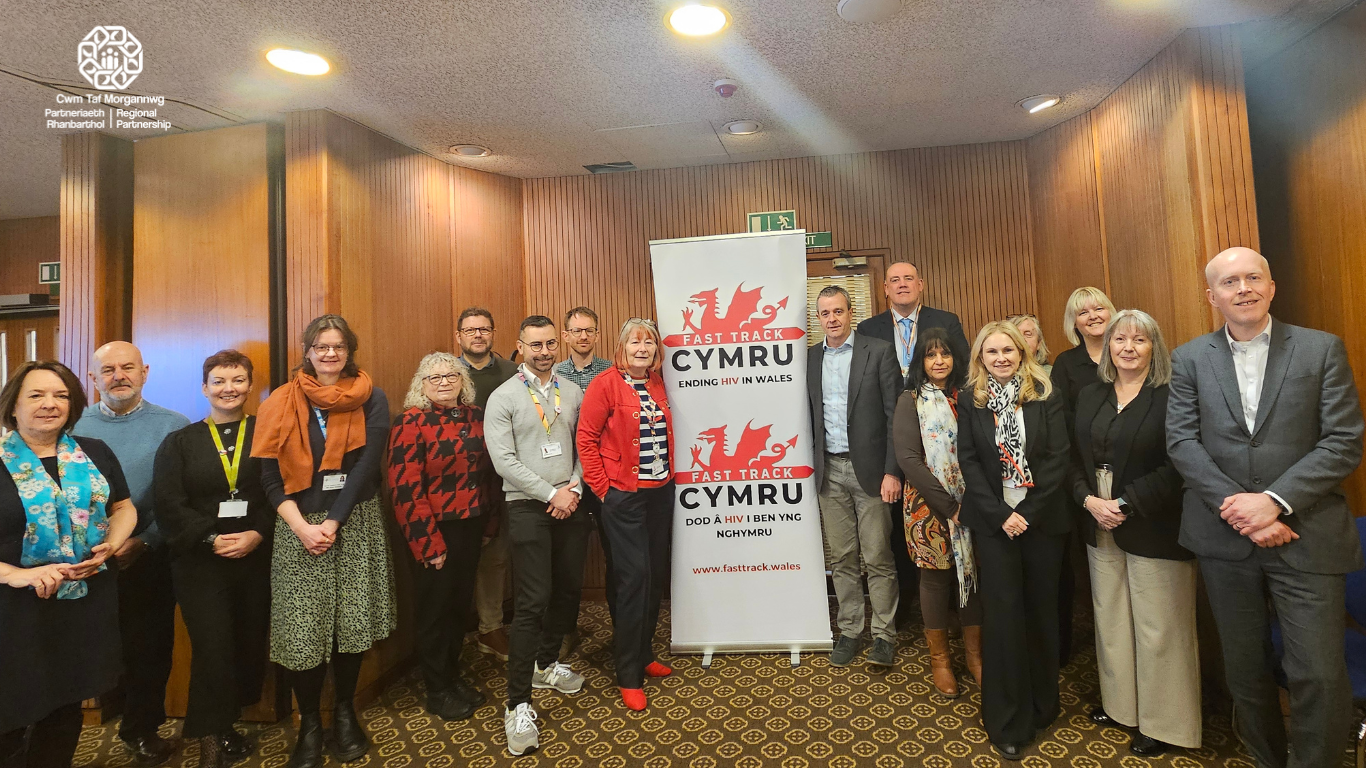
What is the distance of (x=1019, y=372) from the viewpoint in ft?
8.87

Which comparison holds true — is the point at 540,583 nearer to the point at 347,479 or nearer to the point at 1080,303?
the point at 347,479

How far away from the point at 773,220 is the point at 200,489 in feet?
13.2

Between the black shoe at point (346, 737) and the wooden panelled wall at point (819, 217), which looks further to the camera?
the wooden panelled wall at point (819, 217)

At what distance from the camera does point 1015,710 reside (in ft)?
8.45

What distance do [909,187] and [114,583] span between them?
5.21 metres

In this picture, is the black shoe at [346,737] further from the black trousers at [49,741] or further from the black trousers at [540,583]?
the black trousers at [49,741]

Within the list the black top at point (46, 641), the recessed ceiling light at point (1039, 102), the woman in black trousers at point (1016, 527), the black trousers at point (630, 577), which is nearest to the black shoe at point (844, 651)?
the woman in black trousers at point (1016, 527)

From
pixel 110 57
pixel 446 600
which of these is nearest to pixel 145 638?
pixel 446 600

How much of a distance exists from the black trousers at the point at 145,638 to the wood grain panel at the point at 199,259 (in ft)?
3.35

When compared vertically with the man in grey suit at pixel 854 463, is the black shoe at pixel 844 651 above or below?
below

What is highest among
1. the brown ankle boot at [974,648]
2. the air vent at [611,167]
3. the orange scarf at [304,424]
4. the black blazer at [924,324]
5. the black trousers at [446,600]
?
the air vent at [611,167]

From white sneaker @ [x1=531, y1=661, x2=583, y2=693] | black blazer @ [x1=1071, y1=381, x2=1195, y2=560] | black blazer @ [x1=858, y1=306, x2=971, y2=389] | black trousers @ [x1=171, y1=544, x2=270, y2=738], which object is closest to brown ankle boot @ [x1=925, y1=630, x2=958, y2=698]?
black blazer @ [x1=1071, y1=381, x2=1195, y2=560]

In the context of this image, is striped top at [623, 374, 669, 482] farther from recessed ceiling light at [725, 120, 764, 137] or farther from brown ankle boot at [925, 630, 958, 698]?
recessed ceiling light at [725, 120, 764, 137]

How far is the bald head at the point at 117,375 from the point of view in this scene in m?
2.96
